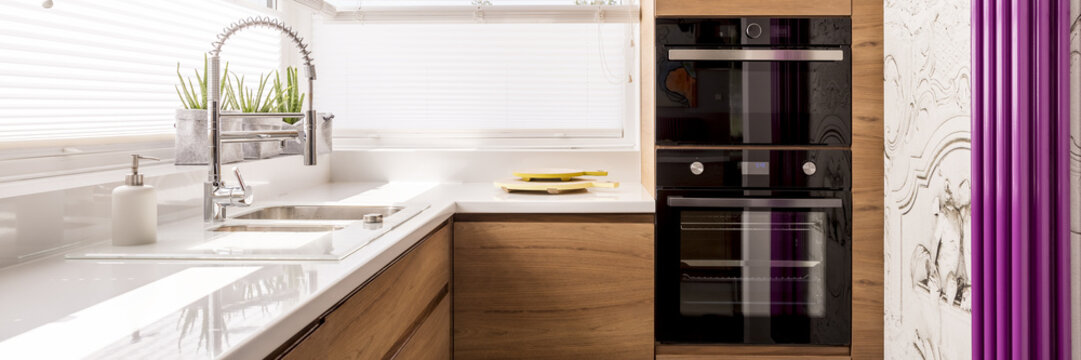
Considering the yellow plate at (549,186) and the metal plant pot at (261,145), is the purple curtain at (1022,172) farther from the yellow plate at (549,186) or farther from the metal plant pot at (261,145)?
the metal plant pot at (261,145)

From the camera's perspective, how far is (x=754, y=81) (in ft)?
8.18

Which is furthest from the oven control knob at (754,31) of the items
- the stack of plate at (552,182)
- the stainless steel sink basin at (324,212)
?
the stainless steel sink basin at (324,212)

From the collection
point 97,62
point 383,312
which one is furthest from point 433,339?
point 97,62

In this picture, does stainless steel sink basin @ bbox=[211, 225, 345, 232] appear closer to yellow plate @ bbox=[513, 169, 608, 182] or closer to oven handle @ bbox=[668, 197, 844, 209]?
yellow plate @ bbox=[513, 169, 608, 182]

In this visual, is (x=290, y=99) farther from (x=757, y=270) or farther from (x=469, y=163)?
(x=757, y=270)

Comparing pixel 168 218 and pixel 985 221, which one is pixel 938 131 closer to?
pixel 985 221

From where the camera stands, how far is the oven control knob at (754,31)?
2.47 metres

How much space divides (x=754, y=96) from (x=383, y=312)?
5.01 feet

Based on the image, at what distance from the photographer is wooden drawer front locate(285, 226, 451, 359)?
3.76ft

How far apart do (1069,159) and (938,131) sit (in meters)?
0.32

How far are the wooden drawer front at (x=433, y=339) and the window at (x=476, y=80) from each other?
993 mm

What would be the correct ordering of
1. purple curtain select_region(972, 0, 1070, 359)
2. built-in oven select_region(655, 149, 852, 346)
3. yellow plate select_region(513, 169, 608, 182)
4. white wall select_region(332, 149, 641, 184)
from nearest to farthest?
1. purple curtain select_region(972, 0, 1070, 359)
2. built-in oven select_region(655, 149, 852, 346)
3. yellow plate select_region(513, 169, 608, 182)
4. white wall select_region(332, 149, 641, 184)

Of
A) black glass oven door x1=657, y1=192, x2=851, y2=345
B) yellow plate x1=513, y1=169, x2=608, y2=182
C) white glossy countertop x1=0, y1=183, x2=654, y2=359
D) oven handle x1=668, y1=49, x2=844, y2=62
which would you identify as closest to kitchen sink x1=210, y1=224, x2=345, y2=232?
white glossy countertop x1=0, y1=183, x2=654, y2=359

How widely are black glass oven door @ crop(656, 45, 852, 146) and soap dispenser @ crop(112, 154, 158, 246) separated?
1.55m
